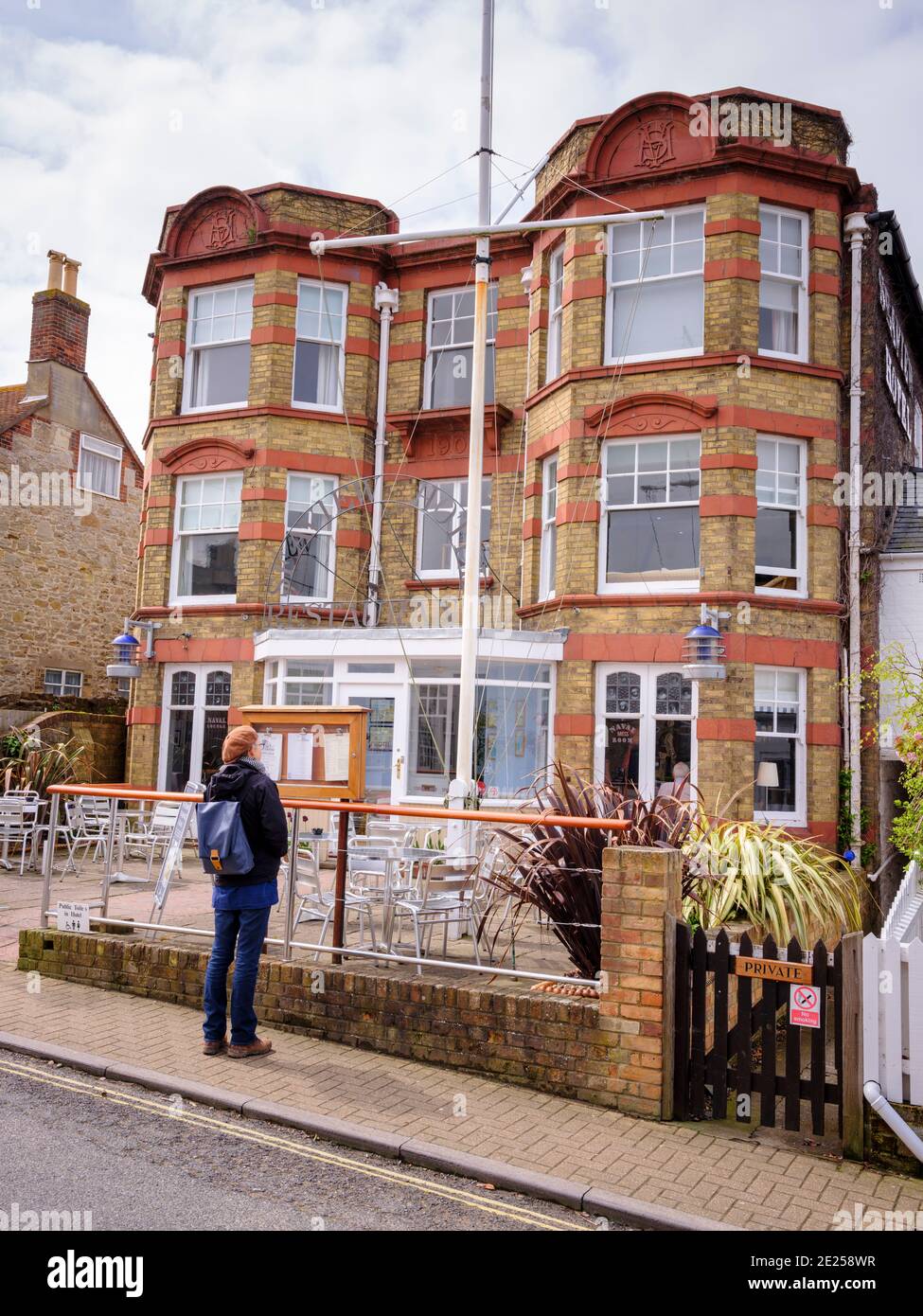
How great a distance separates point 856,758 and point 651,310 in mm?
7058

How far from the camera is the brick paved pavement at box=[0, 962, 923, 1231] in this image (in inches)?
188

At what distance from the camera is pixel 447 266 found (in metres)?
18.1

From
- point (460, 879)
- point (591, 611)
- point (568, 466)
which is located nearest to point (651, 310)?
point (568, 466)

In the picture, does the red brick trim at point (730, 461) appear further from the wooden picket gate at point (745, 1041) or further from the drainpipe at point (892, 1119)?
the drainpipe at point (892, 1119)

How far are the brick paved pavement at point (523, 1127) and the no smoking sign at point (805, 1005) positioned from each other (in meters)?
0.65

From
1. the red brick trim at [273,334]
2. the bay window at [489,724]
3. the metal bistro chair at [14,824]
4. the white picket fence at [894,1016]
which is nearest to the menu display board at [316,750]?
the bay window at [489,724]

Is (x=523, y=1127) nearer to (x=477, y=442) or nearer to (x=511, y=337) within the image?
(x=477, y=442)

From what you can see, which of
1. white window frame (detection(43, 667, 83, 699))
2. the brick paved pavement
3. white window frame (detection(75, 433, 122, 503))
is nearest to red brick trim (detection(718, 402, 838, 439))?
the brick paved pavement

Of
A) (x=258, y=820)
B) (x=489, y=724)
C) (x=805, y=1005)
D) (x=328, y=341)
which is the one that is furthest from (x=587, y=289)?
(x=805, y=1005)

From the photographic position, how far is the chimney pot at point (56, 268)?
23672 millimetres

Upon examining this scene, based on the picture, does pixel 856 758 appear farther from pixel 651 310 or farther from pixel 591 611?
pixel 651 310

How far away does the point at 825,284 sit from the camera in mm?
14938

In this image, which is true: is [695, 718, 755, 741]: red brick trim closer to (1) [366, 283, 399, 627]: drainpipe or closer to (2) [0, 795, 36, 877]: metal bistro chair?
(1) [366, 283, 399, 627]: drainpipe

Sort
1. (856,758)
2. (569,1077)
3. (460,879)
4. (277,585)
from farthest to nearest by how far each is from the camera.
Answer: (277,585) < (856,758) < (460,879) < (569,1077)
